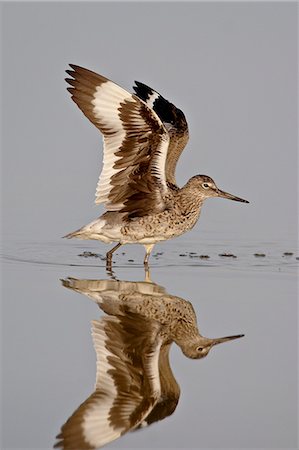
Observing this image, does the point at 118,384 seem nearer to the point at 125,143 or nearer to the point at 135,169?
the point at 125,143

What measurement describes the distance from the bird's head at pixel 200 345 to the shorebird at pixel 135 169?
2256mm

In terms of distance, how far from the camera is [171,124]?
970 cm

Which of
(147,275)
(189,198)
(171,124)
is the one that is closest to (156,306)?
(147,275)

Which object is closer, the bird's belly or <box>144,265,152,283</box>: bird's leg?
<box>144,265,152,283</box>: bird's leg

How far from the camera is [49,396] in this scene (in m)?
4.94

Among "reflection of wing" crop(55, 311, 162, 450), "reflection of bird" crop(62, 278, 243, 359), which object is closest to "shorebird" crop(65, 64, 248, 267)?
"reflection of bird" crop(62, 278, 243, 359)

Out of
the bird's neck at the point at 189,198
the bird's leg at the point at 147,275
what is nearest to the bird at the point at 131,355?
the bird's leg at the point at 147,275

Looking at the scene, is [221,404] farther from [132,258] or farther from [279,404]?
[132,258]

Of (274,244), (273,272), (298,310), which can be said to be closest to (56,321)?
(298,310)

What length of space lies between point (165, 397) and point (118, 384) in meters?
0.27

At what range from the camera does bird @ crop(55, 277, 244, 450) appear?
468 cm

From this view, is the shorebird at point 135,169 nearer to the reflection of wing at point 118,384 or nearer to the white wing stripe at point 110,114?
the white wing stripe at point 110,114

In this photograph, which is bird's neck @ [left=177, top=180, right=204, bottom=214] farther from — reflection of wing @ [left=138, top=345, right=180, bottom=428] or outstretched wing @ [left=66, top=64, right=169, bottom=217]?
reflection of wing @ [left=138, top=345, right=180, bottom=428]

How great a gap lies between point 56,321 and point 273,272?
2.48 m
